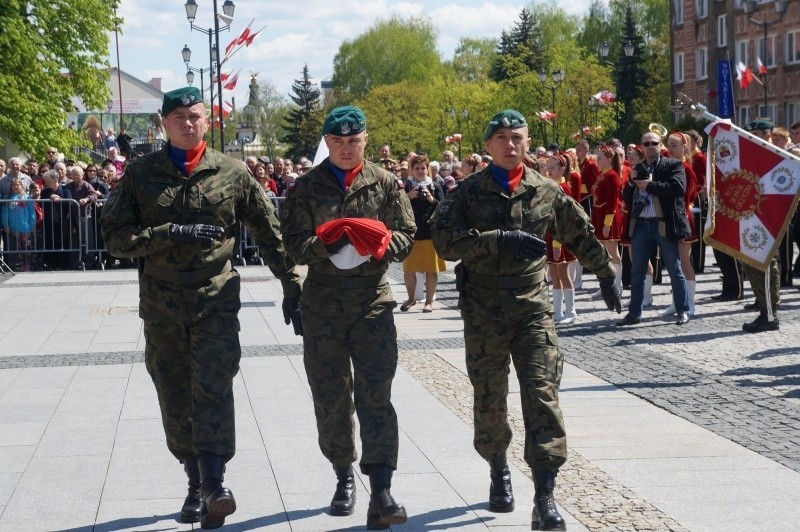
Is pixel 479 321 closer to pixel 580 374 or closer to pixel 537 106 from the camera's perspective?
pixel 580 374

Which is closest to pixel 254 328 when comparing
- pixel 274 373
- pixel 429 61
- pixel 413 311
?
pixel 413 311

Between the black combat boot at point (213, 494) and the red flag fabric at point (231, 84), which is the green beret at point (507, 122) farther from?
the red flag fabric at point (231, 84)

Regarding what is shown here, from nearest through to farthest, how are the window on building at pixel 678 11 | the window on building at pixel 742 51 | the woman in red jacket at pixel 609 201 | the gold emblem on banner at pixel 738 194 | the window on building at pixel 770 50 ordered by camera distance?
1. the gold emblem on banner at pixel 738 194
2. the woman in red jacket at pixel 609 201
3. the window on building at pixel 770 50
4. the window on building at pixel 742 51
5. the window on building at pixel 678 11

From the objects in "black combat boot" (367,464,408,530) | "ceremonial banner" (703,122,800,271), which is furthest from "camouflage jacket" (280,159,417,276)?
"ceremonial banner" (703,122,800,271)

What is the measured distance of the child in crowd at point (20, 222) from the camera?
22.1m

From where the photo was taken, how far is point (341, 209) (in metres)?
6.23

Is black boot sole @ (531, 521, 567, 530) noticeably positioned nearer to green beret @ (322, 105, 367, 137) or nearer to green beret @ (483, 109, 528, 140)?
green beret @ (483, 109, 528, 140)

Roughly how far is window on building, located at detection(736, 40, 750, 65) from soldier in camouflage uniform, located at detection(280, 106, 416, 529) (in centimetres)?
5953

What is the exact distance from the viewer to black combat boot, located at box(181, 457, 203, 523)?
612 centimetres

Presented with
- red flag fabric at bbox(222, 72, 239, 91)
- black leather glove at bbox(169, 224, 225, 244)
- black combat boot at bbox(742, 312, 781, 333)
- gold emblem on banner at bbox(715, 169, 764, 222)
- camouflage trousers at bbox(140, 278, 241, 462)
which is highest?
red flag fabric at bbox(222, 72, 239, 91)

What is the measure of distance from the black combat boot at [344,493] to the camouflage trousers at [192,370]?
0.52 metres

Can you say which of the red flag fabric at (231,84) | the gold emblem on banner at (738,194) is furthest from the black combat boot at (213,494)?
the red flag fabric at (231,84)

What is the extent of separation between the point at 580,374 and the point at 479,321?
437cm

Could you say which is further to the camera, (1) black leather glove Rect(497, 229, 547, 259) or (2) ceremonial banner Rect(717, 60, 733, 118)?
(2) ceremonial banner Rect(717, 60, 733, 118)
